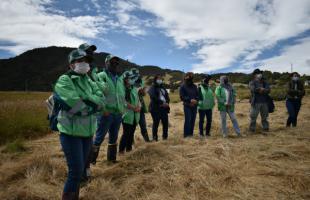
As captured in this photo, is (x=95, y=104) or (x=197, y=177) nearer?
(x=95, y=104)

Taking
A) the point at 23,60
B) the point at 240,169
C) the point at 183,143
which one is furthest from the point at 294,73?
the point at 23,60

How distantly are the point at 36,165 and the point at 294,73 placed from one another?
884 centimetres

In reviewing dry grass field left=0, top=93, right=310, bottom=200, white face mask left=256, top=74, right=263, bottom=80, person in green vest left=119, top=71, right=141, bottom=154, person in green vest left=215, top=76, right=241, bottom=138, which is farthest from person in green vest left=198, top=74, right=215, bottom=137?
person in green vest left=119, top=71, right=141, bottom=154

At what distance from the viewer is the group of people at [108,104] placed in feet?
10.8

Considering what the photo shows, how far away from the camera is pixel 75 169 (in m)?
3.31

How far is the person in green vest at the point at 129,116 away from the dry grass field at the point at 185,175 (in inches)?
22.9

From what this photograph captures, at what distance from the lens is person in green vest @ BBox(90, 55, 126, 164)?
5.14 m

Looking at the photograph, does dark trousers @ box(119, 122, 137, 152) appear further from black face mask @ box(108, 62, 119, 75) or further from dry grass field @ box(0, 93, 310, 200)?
black face mask @ box(108, 62, 119, 75)

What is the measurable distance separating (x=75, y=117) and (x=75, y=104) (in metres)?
0.22

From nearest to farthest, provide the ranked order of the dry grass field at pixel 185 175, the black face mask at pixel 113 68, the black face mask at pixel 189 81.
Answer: the dry grass field at pixel 185 175
the black face mask at pixel 113 68
the black face mask at pixel 189 81

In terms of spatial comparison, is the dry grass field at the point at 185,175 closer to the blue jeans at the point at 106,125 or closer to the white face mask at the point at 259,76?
the blue jeans at the point at 106,125

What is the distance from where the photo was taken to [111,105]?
5172 mm

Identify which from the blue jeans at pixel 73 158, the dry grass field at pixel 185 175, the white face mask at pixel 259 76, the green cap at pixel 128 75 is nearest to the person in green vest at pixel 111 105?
the dry grass field at pixel 185 175

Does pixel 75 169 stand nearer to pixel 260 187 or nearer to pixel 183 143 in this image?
pixel 260 187
